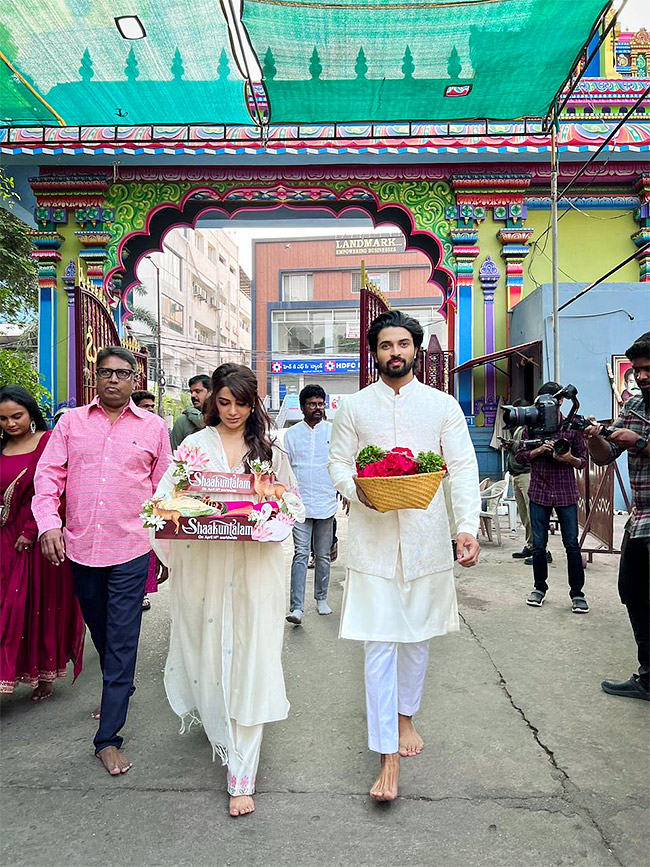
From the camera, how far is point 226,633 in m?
2.45

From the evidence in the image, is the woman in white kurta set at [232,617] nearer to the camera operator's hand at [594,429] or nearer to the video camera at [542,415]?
the camera operator's hand at [594,429]

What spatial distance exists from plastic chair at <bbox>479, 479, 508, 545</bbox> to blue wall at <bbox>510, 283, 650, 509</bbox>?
173cm

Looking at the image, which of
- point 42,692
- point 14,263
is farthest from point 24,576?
point 14,263

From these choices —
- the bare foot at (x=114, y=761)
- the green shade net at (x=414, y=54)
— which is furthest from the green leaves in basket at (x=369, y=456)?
the green shade net at (x=414, y=54)

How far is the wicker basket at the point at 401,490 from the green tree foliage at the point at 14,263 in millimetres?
7337

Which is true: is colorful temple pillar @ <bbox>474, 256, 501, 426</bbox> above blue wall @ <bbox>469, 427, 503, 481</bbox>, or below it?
above

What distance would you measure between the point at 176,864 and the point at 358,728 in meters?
1.13

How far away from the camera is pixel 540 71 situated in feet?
20.0

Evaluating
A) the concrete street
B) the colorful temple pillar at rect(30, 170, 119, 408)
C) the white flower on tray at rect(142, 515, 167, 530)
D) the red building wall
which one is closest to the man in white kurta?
the concrete street

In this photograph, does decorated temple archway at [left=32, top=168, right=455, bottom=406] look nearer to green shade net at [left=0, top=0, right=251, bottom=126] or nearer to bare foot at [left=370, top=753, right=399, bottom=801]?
green shade net at [left=0, top=0, right=251, bottom=126]

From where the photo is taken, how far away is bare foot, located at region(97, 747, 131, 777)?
2.51 metres

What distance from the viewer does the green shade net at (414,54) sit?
514 centimetres

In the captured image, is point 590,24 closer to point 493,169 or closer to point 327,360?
point 493,169

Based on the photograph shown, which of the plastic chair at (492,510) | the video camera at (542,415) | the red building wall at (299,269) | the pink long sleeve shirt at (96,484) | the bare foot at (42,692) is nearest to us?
the pink long sleeve shirt at (96,484)
